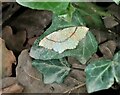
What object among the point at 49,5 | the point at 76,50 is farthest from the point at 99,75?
the point at 49,5

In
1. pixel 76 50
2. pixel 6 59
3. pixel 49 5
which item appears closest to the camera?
pixel 49 5

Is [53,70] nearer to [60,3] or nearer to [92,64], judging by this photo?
[92,64]

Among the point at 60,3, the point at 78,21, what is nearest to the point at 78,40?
the point at 78,21

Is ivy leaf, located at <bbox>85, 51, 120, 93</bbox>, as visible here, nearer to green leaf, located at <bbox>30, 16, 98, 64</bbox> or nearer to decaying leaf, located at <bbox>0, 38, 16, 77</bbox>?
green leaf, located at <bbox>30, 16, 98, 64</bbox>

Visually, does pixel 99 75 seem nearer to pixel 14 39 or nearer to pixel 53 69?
pixel 53 69

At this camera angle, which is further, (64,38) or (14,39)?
(14,39)

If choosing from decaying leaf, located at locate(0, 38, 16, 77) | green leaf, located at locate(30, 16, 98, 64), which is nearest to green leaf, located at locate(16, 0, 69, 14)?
green leaf, located at locate(30, 16, 98, 64)
